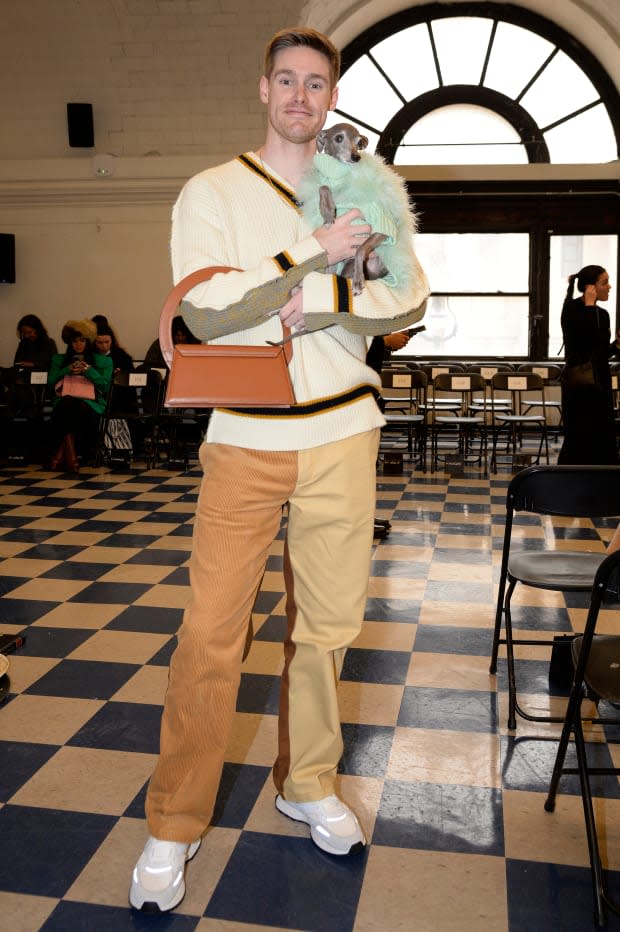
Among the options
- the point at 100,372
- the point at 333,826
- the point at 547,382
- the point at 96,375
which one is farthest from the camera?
the point at 547,382

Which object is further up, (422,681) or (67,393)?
(67,393)

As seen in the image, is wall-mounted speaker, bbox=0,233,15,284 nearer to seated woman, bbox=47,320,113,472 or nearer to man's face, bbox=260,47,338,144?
seated woman, bbox=47,320,113,472

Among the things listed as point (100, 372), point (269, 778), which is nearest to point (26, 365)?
point (100, 372)

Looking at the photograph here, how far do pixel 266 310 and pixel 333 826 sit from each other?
3.97 ft

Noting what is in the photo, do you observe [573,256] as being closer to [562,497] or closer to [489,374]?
[489,374]

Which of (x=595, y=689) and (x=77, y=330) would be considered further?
(x=77, y=330)

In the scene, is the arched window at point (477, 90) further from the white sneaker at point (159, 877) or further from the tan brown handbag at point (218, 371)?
the white sneaker at point (159, 877)

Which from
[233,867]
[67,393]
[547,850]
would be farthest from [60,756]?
[67,393]

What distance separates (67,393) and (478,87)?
6.56m

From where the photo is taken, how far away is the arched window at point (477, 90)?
11.3 metres

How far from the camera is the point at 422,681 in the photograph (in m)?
3.21

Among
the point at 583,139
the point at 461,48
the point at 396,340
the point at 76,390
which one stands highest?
the point at 461,48

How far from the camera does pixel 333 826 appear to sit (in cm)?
212

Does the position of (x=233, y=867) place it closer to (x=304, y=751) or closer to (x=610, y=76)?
(x=304, y=751)
